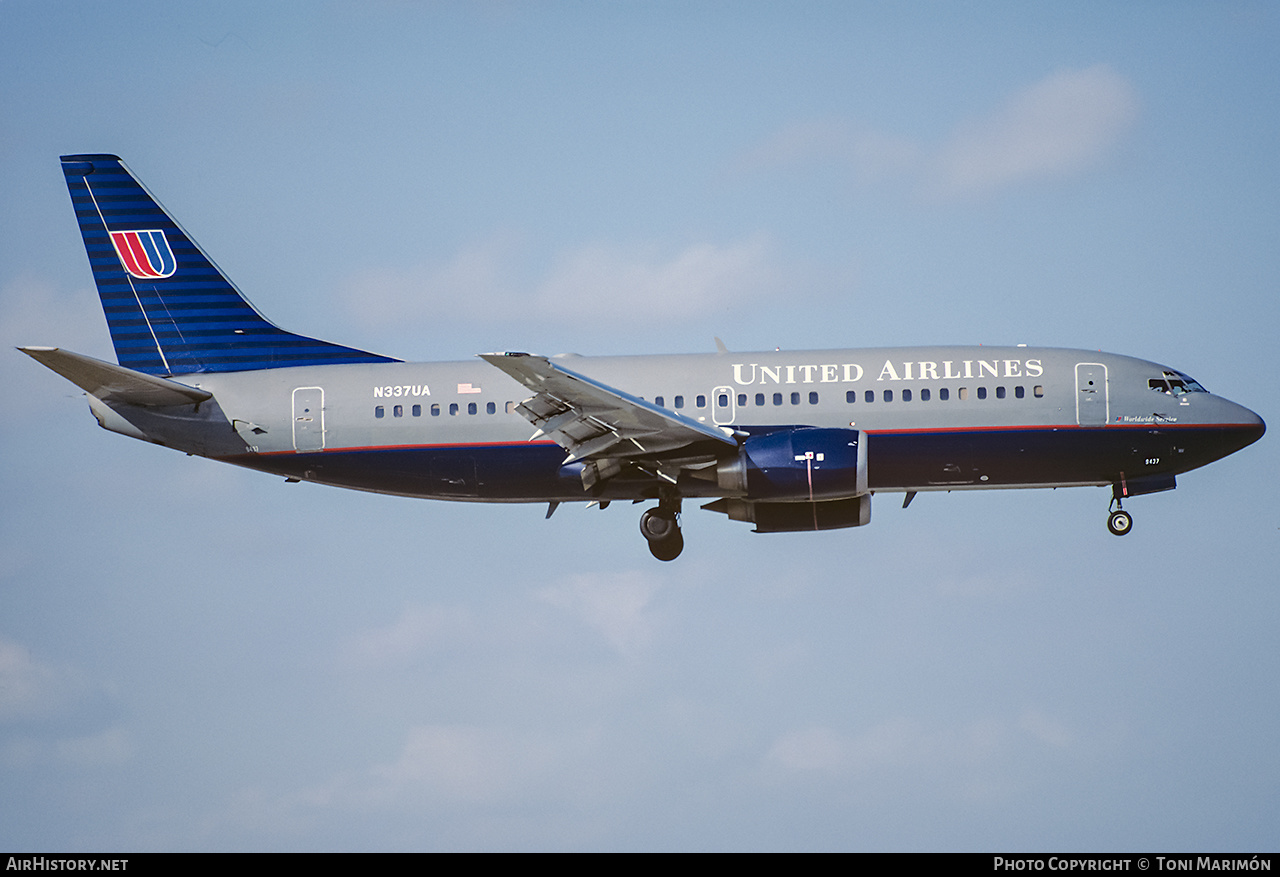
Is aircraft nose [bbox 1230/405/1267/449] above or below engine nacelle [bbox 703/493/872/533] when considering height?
above

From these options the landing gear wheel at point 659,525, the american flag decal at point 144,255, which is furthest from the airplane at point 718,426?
the american flag decal at point 144,255

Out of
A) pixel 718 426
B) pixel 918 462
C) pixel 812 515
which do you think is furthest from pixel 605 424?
pixel 918 462

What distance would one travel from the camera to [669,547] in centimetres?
3872

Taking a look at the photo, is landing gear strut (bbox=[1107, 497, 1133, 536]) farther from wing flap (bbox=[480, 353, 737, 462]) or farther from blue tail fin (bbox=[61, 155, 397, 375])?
blue tail fin (bbox=[61, 155, 397, 375])

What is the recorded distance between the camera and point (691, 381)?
37969mm

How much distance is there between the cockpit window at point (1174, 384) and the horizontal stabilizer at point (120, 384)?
75.9ft

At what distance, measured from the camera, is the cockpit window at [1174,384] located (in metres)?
37.7

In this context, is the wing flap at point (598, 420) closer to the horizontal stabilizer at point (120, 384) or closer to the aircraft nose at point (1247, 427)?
the horizontal stabilizer at point (120, 384)

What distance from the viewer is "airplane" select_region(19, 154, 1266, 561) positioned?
35875 mm

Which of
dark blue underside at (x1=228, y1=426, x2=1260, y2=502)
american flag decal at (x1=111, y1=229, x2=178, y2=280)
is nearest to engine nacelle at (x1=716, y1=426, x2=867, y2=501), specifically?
dark blue underside at (x1=228, y1=426, x2=1260, y2=502)

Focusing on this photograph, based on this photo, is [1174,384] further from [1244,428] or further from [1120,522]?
[1120,522]

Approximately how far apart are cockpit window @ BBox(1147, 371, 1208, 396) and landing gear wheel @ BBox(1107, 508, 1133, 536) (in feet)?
10.0
